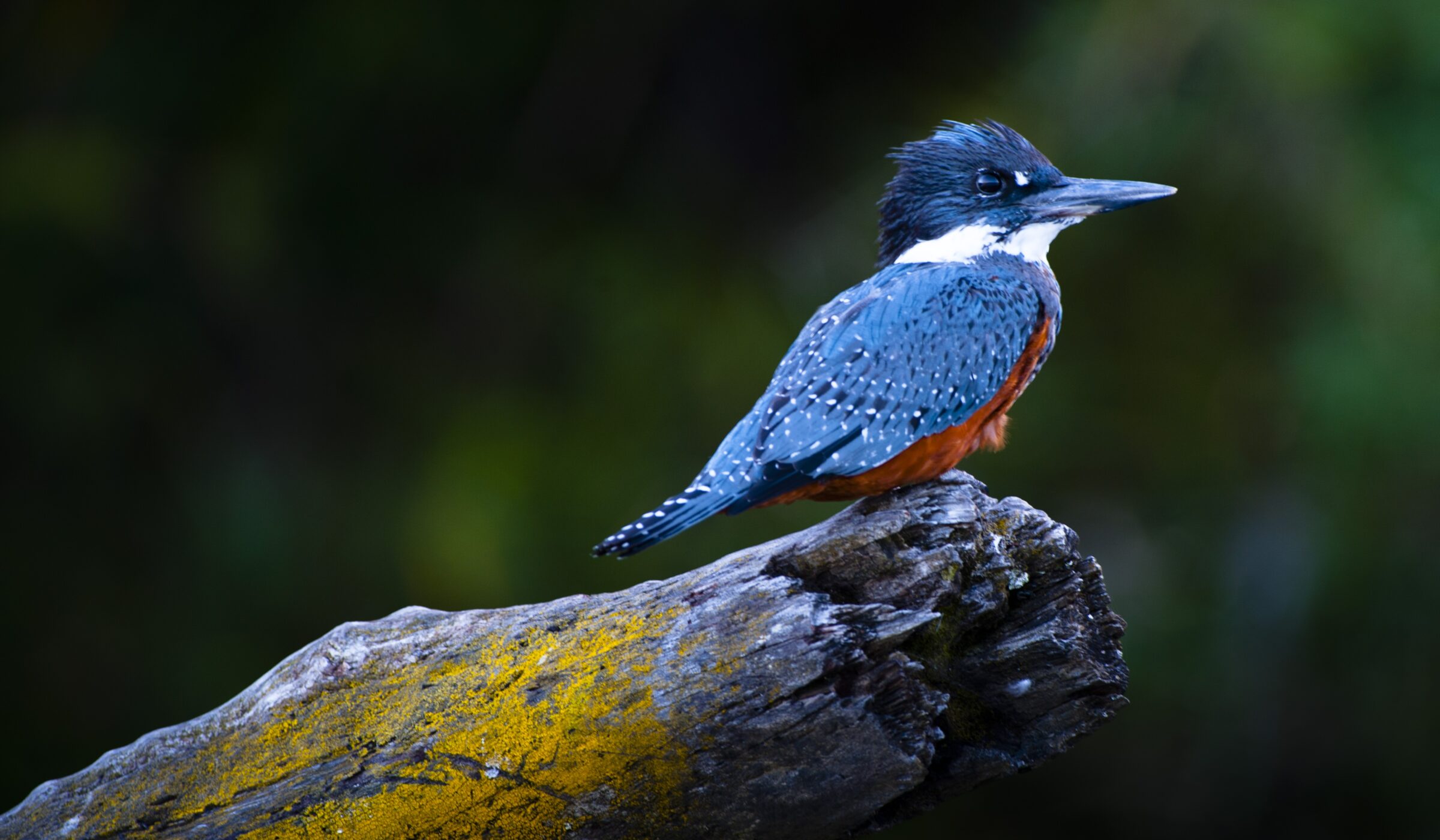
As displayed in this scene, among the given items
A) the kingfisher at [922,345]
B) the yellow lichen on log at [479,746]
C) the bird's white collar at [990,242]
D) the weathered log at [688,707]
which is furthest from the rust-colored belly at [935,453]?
the yellow lichen on log at [479,746]

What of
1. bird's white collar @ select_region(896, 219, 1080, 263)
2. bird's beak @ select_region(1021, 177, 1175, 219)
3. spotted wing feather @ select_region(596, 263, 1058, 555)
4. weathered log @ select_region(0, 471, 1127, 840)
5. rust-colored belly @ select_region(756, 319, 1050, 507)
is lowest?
weathered log @ select_region(0, 471, 1127, 840)

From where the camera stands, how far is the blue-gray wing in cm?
306

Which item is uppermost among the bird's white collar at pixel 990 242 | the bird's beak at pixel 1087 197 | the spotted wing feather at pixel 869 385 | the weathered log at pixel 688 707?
the bird's beak at pixel 1087 197

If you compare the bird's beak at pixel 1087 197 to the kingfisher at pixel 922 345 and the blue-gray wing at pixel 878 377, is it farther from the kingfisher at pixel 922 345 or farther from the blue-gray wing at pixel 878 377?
the blue-gray wing at pixel 878 377

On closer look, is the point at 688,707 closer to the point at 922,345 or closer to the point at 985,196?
the point at 922,345

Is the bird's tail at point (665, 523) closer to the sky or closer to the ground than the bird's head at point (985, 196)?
closer to the ground

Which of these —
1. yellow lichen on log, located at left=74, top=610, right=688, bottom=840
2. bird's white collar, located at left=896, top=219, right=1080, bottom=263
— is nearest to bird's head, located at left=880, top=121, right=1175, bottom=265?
bird's white collar, located at left=896, top=219, right=1080, bottom=263

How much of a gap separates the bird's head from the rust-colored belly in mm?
415

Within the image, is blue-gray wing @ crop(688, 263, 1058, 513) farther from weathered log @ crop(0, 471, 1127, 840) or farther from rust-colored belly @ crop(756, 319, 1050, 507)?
weathered log @ crop(0, 471, 1127, 840)

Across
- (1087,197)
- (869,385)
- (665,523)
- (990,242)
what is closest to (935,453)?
(869,385)

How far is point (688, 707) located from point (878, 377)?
43.3 inches

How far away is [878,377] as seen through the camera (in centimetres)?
326

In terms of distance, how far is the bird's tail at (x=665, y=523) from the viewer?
291 centimetres

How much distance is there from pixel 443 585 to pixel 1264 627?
3.95 meters
